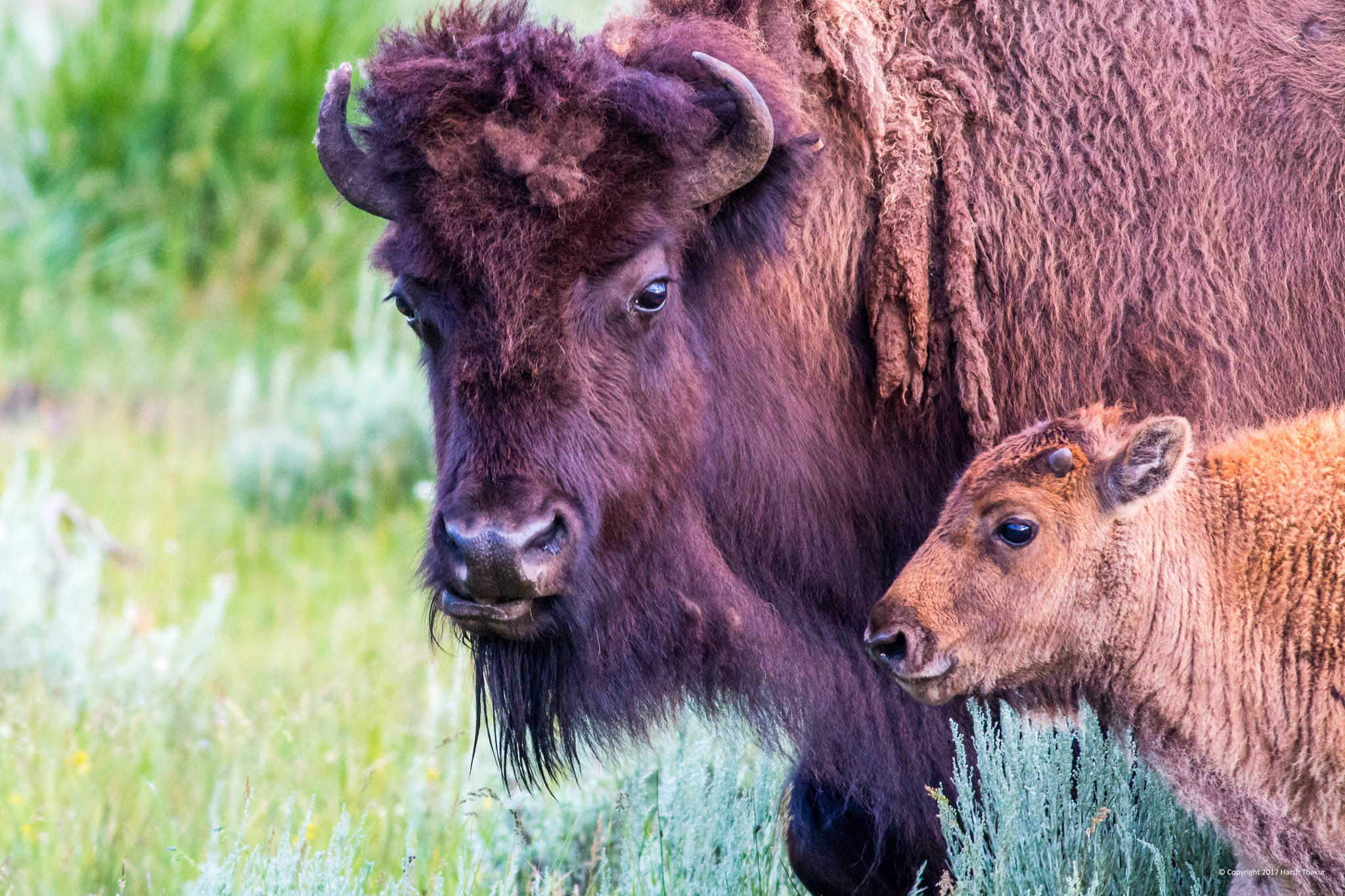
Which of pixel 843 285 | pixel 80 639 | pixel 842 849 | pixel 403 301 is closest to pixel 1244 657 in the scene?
pixel 843 285

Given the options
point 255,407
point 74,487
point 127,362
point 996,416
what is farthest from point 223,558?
point 996,416

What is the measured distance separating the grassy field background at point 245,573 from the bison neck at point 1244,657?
1.01ft

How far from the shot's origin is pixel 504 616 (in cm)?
290

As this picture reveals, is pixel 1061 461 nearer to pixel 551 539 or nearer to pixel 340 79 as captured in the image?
pixel 551 539

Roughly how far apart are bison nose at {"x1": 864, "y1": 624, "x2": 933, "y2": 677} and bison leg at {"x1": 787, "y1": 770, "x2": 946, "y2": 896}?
998 mm

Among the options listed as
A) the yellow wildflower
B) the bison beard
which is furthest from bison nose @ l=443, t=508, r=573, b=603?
the yellow wildflower

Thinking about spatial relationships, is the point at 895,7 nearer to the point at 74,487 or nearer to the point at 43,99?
the point at 74,487

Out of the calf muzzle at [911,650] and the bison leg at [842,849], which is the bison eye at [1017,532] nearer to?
the calf muzzle at [911,650]

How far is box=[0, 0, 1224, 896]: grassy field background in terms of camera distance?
11.0 feet

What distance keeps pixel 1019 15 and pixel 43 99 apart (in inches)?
346

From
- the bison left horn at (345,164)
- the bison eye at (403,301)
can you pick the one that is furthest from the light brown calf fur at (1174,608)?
the bison left horn at (345,164)

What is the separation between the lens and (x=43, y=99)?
10.3 metres

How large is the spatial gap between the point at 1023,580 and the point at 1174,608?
A: 270 millimetres

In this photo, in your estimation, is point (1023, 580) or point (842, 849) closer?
point (1023, 580)
